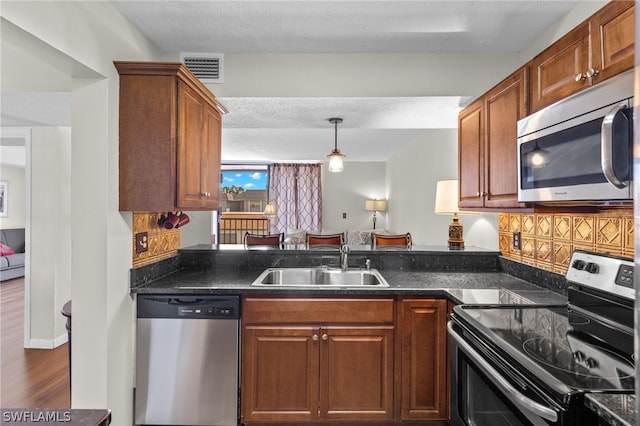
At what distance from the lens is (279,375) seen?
1979 millimetres

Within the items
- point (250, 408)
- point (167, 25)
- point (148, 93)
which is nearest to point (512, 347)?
point (250, 408)

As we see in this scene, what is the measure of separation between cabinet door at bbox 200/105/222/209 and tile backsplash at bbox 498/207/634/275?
1.97 m

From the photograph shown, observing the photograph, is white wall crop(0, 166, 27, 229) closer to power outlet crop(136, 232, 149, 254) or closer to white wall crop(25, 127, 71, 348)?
white wall crop(25, 127, 71, 348)

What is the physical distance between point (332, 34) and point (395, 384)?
7.09 ft

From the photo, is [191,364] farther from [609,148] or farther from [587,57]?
[587,57]

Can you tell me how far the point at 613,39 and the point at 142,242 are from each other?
2469mm

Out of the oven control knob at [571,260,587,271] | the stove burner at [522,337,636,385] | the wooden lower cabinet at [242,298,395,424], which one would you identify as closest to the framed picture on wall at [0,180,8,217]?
the wooden lower cabinet at [242,298,395,424]

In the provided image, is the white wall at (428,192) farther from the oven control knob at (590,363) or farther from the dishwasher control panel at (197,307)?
the dishwasher control panel at (197,307)

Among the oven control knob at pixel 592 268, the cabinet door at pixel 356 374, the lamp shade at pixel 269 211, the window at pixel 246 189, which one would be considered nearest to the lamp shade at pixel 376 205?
the lamp shade at pixel 269 211

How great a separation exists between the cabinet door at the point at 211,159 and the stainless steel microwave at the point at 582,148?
1816 millimetres

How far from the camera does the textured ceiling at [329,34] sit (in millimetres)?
1848

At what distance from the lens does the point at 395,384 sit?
198 cm

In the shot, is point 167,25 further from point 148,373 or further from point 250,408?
point 250,408

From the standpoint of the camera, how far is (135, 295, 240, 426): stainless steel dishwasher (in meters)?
1.95
